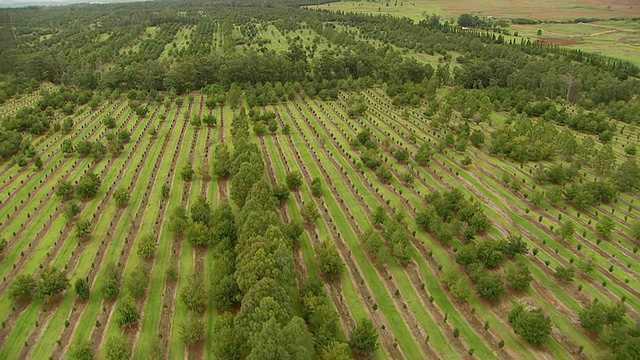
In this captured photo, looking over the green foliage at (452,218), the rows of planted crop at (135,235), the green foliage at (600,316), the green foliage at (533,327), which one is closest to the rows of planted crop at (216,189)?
the rows of planted crop at (135,235)

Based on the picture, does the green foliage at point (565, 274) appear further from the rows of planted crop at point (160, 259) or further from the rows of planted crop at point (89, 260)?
the rows of planted crop at point (89, 260)

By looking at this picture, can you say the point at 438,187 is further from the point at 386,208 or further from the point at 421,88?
the point at 421,88

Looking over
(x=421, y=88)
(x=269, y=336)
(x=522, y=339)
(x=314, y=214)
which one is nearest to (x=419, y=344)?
(x=522, y=339)

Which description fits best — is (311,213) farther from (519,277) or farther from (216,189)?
(519,277)

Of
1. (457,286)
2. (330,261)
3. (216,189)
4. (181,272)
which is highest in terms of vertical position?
(216,189)

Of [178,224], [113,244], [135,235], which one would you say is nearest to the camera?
[178,224]

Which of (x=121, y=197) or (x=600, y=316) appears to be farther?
(x=121, y=197)

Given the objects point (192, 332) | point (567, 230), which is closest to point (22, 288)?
point (192, 332)

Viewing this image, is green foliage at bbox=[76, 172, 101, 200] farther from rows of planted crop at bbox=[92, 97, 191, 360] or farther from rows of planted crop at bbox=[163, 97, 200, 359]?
rows of planted crop at bbox=[163, 97, 200, 359]
